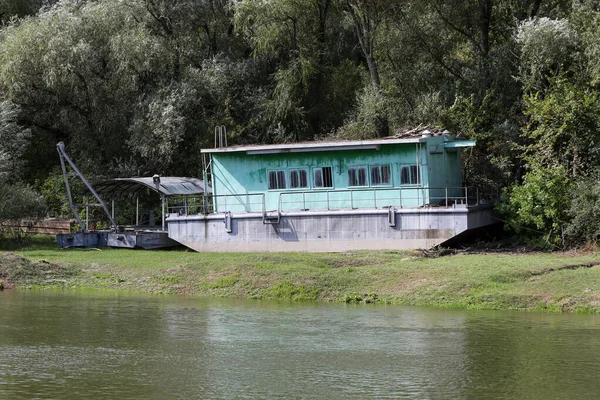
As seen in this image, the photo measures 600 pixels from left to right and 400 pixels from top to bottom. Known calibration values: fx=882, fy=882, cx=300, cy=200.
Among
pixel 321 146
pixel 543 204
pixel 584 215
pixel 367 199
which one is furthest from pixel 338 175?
pixel 584 215

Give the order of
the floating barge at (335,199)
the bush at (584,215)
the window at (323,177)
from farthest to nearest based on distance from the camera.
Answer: the window at (323,177) < the floating barge at (335,199) < the bush at (584,215)

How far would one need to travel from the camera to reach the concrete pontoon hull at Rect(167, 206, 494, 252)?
32562 mm

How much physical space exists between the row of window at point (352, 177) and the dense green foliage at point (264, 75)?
579 centimetres

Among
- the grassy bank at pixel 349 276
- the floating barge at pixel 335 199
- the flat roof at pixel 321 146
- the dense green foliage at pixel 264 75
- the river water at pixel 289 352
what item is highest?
the dense green foliage at pixel 264 75

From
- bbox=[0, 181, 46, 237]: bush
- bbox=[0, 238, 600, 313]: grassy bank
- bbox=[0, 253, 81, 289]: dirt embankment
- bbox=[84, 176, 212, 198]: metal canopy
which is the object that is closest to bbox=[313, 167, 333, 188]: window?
bbox=[0, 238, 600, 313]: grassy bank

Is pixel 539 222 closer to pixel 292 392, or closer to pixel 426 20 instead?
pixel 426 20

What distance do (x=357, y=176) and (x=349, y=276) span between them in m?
8.57

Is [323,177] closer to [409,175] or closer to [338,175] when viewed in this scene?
[338,175]

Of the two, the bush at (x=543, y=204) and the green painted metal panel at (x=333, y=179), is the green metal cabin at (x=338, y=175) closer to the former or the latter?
the green painted metal panel at (x=333, y=179)

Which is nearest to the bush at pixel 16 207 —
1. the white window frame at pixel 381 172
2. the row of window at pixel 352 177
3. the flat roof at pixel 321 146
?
the flat roof at pixel 321 146

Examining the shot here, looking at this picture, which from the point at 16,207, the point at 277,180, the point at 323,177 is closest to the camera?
the point at 323,177

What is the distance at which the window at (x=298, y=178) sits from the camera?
3625 centimetres

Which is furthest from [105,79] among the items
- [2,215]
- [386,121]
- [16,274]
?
[16,274]

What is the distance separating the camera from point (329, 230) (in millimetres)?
33938
